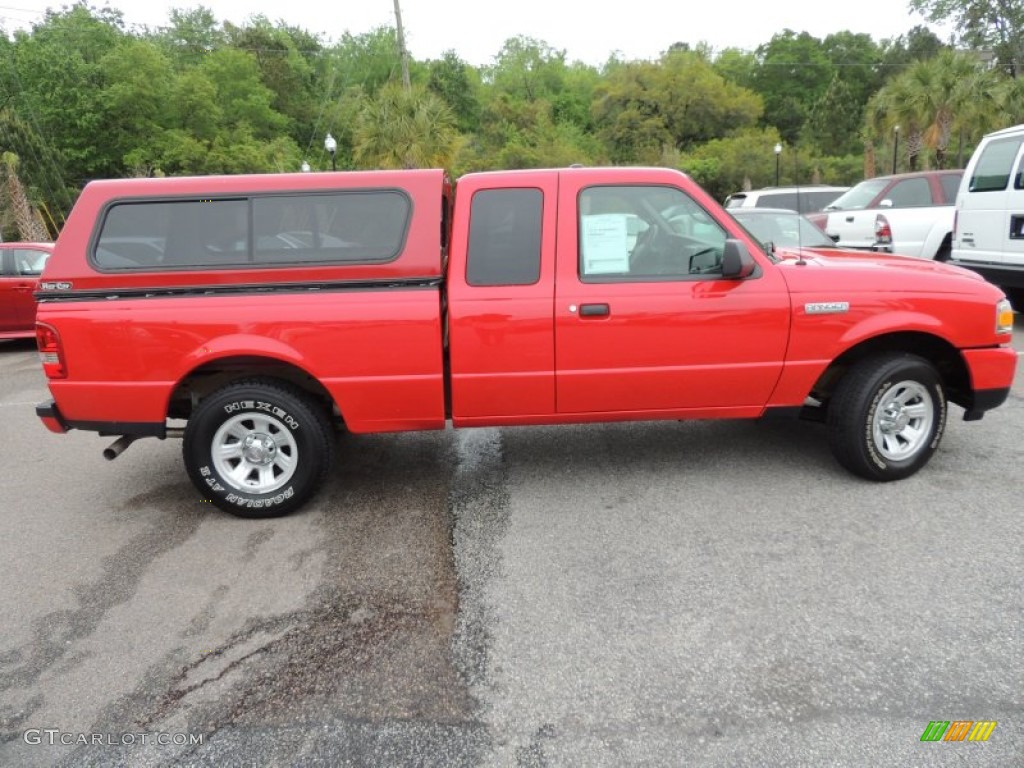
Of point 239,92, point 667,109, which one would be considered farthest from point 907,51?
point 239,92

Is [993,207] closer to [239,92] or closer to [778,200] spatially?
[778,200]

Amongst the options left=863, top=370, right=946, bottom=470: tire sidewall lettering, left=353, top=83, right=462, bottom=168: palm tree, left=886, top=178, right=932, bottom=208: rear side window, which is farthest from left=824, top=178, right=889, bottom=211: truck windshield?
left=353, top=83, right=462, bottom=168: palm tree

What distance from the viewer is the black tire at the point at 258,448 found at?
410 centimetres

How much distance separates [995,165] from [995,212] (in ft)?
1.84

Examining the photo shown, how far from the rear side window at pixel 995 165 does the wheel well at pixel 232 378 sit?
7771 millimetres

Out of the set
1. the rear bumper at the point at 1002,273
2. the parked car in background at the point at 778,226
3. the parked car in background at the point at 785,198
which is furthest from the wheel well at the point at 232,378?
the parked car in background at the point at 785,198

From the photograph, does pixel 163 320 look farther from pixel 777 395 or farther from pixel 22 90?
pixel 22 90

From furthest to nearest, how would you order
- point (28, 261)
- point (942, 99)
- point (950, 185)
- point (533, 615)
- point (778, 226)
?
point (942, 99), point (28, 261), point (950, 185), point (778, 226), point (533, 615)

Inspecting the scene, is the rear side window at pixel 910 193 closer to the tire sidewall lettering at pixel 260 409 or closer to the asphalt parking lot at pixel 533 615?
the asphalt parking lot at pixel 533 615

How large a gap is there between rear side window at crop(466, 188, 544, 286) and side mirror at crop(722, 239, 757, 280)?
1035 mm

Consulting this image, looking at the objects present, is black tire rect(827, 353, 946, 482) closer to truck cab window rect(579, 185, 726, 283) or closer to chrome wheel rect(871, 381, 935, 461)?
chrome wheel rect(871, 381, 935, 461)

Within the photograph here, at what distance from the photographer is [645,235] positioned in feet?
13.7

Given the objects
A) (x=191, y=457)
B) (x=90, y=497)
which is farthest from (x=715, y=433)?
(x=90, y=497)

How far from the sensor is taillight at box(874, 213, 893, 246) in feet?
33.0
